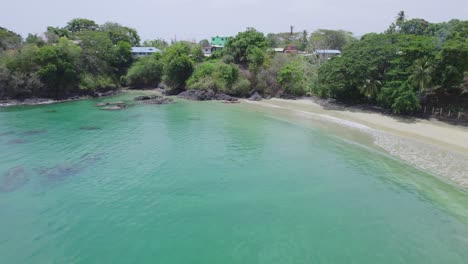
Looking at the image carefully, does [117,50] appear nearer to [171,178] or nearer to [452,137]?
[171,178]

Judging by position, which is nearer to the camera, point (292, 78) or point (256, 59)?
point (292, 78)

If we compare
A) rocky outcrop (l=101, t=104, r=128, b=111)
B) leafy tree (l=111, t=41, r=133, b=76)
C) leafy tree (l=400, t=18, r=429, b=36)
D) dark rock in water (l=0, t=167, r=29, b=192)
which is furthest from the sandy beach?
leafy tree (l=400, t=18, r=429, b=36)

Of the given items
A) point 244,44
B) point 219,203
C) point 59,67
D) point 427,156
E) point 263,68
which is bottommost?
point 219,203

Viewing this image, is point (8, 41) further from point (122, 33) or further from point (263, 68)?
point (263, 68)

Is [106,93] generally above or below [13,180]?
above

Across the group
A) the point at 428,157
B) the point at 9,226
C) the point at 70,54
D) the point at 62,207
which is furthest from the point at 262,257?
the point at 70,54

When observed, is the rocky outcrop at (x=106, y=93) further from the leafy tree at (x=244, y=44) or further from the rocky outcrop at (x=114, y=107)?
the leafy tree at (x=244, y=44)

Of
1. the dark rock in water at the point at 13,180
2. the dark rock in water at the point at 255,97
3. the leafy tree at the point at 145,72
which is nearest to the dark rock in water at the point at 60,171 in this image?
the dark rock in water at the point at 13,180

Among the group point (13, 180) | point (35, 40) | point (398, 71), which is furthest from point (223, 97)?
point (35, 40)
